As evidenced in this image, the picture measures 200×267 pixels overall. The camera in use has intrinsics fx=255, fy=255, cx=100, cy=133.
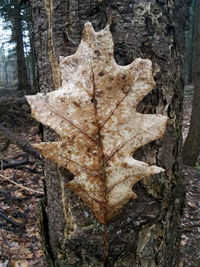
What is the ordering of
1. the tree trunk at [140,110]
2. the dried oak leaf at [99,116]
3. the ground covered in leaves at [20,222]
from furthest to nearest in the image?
1. the ground covered in leaves at [20,222]
2. the tree trunk at [140,110]
3. the dried oak leaf at [99,116]

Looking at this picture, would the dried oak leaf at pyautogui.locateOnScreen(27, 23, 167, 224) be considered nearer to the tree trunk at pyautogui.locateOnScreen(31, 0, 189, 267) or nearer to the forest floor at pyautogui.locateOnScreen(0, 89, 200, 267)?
the tree trunk at pyautogui.locateOnScreen(31, 0, 189, 267)

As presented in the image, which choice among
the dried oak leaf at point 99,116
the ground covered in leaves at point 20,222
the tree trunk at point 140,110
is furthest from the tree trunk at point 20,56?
the dried oak leaf at point 99,116

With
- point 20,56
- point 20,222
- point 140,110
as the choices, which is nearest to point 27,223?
point 20,222

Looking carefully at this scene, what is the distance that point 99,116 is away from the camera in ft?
2.25

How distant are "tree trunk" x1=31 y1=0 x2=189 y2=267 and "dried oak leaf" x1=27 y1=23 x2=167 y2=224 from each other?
14 centimetres

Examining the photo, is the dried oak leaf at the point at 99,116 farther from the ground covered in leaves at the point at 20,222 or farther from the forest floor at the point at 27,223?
the ground covered in leaves at the point at 20,222

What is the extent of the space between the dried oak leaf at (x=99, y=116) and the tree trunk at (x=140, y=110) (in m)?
0.14

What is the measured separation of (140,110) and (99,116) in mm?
187

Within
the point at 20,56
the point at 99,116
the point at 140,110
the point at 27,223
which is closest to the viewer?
the point at 99,116

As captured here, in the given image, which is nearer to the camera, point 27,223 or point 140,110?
point 140,110

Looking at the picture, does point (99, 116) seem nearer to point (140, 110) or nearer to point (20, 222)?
point (140, 110)

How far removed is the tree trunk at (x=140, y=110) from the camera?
0.78 meters

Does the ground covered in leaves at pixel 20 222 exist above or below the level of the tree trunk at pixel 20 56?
below

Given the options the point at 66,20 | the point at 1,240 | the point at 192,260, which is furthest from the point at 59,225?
the point at 1,240
